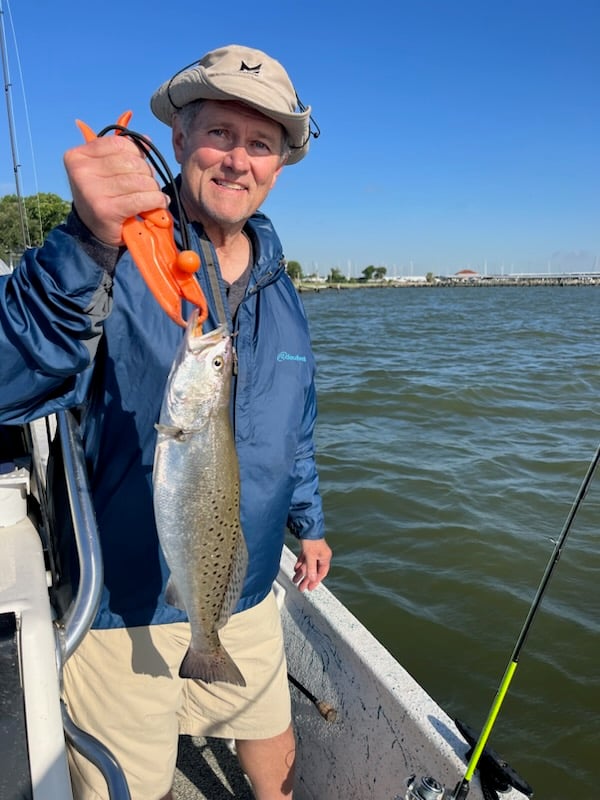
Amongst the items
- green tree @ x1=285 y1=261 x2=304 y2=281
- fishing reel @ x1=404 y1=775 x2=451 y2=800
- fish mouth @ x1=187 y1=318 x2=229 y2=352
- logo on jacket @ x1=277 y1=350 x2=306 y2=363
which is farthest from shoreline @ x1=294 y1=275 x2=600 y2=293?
fish mouth @ x1=187 y1=318 x2=229 y2=352

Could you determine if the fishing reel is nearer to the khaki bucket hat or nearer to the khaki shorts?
the khaki shorts

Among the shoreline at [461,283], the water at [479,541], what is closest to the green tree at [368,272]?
the shoreline at [461,283]

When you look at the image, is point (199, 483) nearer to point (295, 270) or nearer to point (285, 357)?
point (285, 357)

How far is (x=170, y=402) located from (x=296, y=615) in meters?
1.93

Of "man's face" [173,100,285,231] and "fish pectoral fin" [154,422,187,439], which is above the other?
"man's face" [173,100,285,231]

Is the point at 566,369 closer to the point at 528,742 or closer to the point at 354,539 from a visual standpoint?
the point at 354,539

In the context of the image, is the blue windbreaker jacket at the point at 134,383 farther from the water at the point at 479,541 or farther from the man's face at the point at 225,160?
the water at the point at 479,541

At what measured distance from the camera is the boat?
1503mm

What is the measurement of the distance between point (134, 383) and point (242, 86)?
1092 millimetres

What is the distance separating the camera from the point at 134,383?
2242mm

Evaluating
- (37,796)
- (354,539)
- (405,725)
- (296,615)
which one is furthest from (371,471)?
(37,796)

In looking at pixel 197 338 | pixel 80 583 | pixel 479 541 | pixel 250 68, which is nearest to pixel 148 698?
pixel 80 583

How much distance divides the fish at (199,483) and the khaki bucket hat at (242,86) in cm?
90

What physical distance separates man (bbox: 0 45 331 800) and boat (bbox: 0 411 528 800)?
230 millimetres
